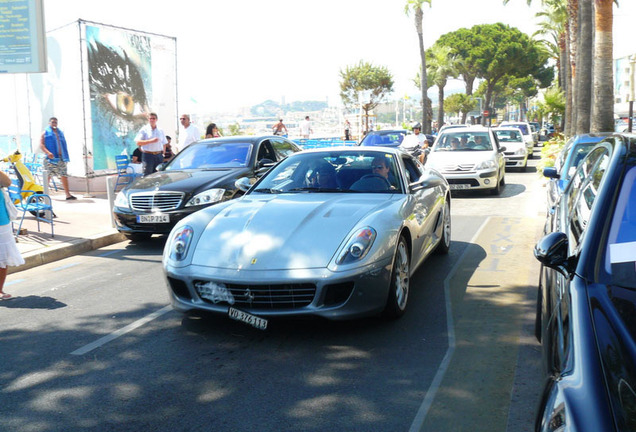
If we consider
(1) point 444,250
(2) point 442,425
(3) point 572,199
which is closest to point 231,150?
(1) point 444,250

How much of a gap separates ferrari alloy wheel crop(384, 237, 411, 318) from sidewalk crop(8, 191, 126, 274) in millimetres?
5281

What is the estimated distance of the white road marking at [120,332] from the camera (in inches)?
195

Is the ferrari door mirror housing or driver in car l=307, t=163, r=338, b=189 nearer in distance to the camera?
the ferrari door mirror housing

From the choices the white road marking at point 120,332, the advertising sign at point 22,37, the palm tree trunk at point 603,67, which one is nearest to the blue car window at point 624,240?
the white road marking at point 120,332

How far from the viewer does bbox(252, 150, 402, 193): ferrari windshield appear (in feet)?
21.2

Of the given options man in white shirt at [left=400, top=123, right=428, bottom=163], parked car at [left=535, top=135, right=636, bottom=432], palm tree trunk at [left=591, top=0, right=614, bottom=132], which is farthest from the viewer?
man in white shirt at [left=400, top=123, right=428, bottom=163]

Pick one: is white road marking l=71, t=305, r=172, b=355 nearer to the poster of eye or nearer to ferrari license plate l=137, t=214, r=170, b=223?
ferrari license plate l=137, t=214, r=170, b=223

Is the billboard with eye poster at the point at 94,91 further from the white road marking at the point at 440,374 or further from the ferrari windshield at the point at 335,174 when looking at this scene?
the white road marking at the point at 440,374

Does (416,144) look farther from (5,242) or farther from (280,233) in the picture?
(280,233)

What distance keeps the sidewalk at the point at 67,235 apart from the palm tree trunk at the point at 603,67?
9.84 meters

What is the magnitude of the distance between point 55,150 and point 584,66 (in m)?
13.6

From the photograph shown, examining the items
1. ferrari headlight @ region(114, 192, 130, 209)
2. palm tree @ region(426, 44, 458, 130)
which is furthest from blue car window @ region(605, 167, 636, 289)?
palm tree @ region(426, 44, 458, 130)

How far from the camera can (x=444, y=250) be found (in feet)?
26.5

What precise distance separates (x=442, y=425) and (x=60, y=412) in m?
2.19
